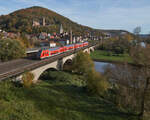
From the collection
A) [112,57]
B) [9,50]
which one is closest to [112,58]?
[112,57]

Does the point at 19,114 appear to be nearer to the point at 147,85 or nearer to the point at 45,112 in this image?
the point at 45,112

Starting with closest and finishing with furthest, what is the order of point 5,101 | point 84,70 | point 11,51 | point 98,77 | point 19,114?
1. point 19,114
2. point 5,101
3. point 98,77
4. point 11,51
5. point 84,70

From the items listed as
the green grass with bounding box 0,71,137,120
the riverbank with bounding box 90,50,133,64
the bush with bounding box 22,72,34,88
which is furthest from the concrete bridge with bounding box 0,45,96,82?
the riverbank with bounding box 90,50,133,64

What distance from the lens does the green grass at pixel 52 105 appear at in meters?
12.0

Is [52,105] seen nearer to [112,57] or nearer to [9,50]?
[9,50]

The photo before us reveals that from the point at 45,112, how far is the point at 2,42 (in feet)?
75.5

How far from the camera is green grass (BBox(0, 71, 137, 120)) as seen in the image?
39.3ft

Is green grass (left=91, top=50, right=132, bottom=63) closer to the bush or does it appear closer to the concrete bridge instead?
the concrete bridge

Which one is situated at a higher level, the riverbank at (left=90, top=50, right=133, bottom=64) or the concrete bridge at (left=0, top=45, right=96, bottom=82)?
the concrete bridge at (left=0, top=45, right=96, bottom=82)

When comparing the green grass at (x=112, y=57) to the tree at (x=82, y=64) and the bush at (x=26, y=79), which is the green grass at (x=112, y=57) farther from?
the bush at (x=26, y=79)

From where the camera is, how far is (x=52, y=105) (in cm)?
1567

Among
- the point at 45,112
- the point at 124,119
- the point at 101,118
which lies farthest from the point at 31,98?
the point at 124,119

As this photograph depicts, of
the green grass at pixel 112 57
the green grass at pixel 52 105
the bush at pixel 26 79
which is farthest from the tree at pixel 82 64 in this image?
the green grass at pixel 112 57

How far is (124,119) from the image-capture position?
15.7 metres
